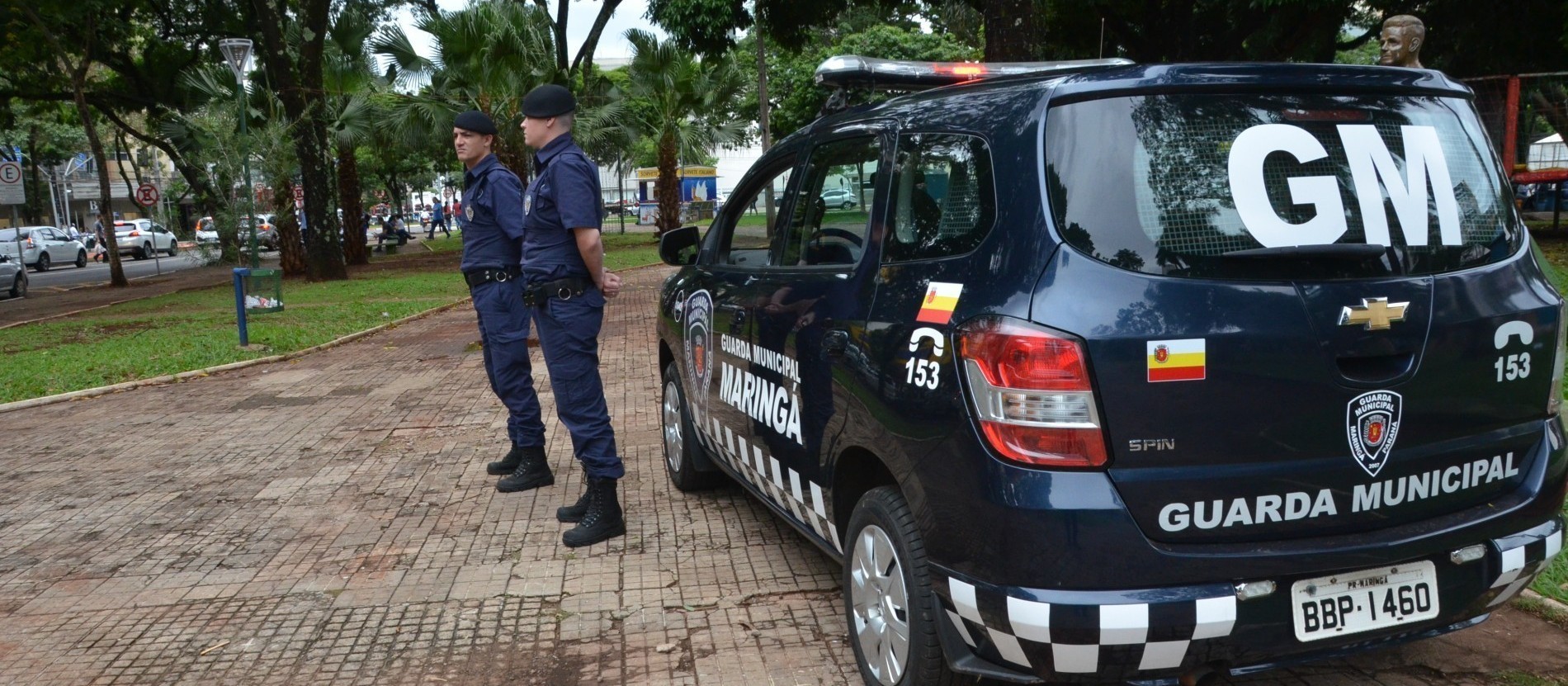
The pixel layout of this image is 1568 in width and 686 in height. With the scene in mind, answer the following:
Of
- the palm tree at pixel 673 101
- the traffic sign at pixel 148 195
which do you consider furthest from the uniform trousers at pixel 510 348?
the traffic sign at pixel 148 195

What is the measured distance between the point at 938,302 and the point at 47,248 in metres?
40.6

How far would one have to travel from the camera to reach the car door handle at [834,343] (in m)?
3.24

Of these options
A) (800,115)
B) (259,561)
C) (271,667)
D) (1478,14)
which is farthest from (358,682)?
(800,115)

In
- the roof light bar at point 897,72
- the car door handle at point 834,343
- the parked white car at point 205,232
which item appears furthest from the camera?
the parked white car at point 205,232

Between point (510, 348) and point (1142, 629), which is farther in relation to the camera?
point (510, 348)

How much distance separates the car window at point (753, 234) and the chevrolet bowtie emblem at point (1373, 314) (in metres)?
2.11

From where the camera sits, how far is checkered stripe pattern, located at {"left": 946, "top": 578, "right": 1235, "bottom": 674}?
2.49m

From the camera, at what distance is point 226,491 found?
20.0ft

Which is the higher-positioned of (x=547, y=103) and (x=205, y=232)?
(x=547, y=103)

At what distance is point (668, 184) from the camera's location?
3052cm

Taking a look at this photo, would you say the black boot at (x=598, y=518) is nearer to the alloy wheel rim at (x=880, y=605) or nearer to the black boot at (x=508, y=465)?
the black boot at (x=508, y=465)

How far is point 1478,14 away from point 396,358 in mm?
17069

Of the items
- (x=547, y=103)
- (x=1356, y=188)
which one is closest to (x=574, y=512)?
(x=547, y=103)

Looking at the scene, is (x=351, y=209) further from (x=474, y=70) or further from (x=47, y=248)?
(x=47, y=248)
